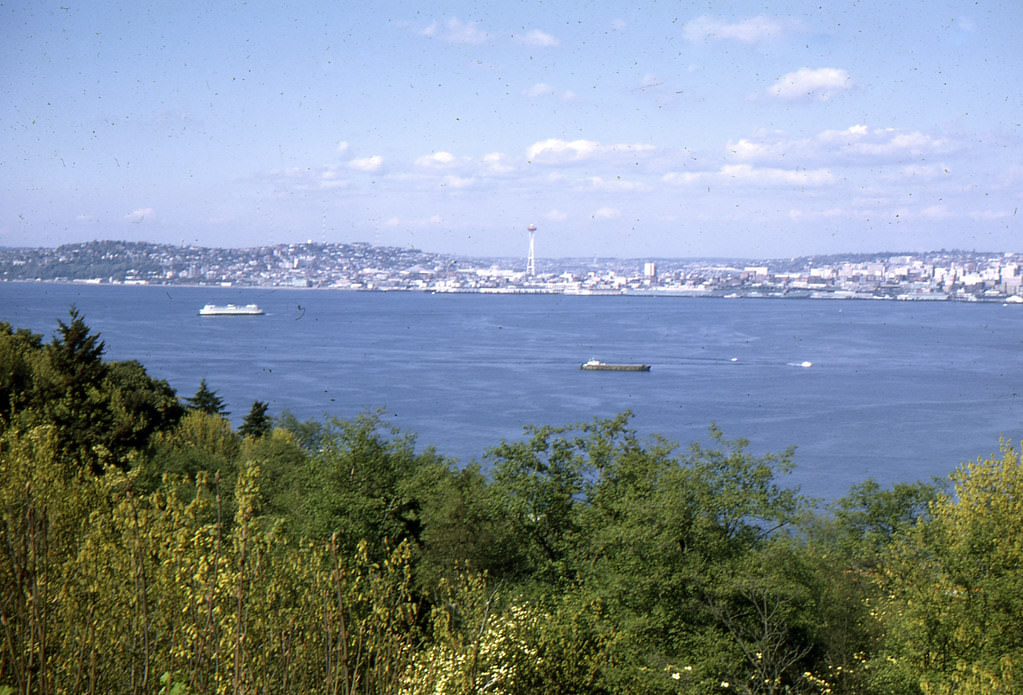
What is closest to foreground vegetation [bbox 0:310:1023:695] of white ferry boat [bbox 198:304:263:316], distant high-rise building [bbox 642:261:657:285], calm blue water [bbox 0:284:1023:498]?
calm blue water [bbox 0:284:1023:498]

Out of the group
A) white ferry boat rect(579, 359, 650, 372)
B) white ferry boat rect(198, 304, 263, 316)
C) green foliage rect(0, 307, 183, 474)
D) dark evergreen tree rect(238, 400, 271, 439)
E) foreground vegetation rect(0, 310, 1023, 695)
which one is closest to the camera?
foreground vegetation rect(0, 310, 1023, 695)

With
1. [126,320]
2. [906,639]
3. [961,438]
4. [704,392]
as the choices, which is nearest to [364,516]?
[906,639]

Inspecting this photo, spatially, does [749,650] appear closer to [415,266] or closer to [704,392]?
[704,392]

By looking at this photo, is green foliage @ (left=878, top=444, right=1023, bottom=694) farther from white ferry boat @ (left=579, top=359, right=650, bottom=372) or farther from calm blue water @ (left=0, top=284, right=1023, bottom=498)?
white ferry boat @ (left=579, top=359, right=650, bottom=372)

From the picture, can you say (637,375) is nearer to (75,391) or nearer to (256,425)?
(256,425)

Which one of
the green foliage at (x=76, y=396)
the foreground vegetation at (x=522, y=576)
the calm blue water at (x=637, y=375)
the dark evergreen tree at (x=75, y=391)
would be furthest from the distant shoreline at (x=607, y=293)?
the foreground vegetation at (x=522, y=576)

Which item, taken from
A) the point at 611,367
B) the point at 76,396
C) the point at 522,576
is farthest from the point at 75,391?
the point at 611,367
